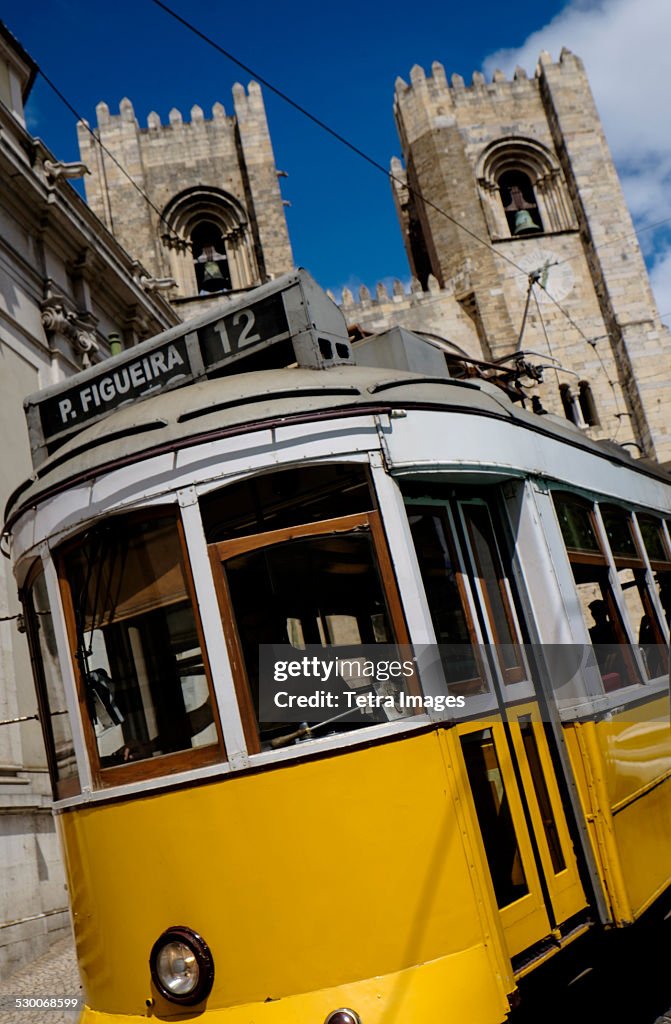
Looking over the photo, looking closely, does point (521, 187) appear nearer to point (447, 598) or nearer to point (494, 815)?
point (447, 598)

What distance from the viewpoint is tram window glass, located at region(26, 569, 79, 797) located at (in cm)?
351

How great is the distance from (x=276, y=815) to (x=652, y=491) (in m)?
3.62

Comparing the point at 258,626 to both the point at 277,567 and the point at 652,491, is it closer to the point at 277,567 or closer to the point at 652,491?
the point at 277,567

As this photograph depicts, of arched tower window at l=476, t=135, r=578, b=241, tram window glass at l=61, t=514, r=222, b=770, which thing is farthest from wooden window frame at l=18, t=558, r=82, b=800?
arched tower window at l=476, t=135, r=578, b=241

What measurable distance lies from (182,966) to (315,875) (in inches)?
21.8

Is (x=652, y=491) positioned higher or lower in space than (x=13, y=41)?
lower

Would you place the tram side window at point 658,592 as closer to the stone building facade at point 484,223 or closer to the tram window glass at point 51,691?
the tram window glass at point 51,691

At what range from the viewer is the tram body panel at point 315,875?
9.36 feet

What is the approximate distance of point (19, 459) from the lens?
10.1 m

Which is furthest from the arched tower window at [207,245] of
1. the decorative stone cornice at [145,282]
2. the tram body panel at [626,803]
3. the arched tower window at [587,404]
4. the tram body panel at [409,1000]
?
the tram body panel at [409,1000]

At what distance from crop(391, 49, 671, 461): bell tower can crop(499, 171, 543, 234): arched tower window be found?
6cm

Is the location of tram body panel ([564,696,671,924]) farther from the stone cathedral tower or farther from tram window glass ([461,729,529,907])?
the stone cathedral tower

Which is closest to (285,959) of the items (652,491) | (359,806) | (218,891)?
(218,891)

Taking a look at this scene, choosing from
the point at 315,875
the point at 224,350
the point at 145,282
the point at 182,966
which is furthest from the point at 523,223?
the point at 182,966
